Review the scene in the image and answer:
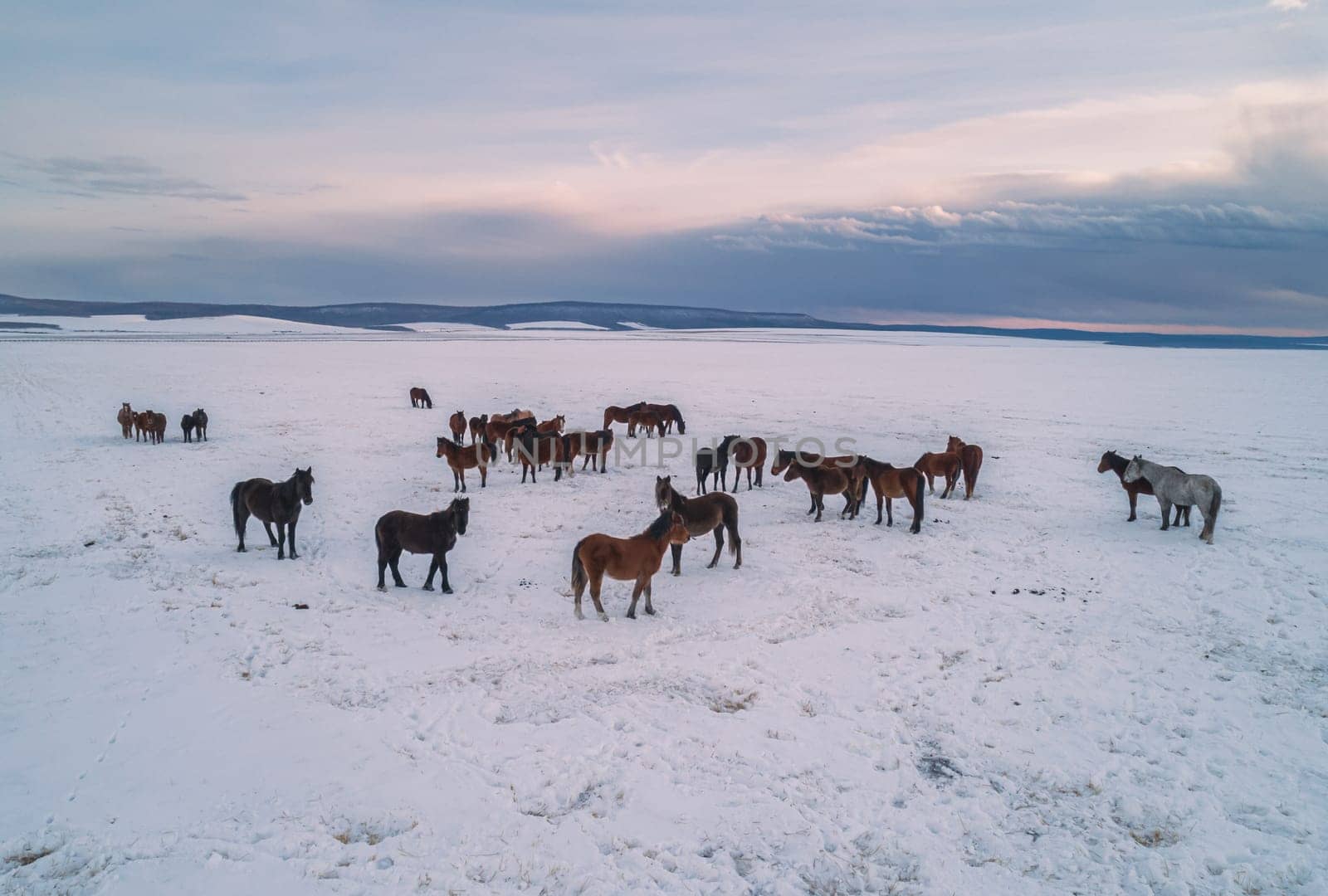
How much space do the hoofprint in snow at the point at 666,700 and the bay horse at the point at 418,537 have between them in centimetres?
42

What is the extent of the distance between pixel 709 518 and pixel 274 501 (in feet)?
21.9

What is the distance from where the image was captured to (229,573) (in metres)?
10.2

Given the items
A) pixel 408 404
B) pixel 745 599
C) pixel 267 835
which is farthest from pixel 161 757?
pixel 408 404

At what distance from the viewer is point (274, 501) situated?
1091 cm

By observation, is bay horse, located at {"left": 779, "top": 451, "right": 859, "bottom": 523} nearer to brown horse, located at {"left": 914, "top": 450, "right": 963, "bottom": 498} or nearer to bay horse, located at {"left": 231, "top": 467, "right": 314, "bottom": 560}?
brown horse, located at {"left": 914, "top": 450, "right": 963, "bottom": 498}

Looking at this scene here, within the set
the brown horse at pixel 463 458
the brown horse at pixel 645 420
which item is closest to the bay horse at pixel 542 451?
the brown horse at pixel 463 458

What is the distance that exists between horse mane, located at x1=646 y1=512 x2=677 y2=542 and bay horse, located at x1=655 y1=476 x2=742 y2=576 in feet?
3.34

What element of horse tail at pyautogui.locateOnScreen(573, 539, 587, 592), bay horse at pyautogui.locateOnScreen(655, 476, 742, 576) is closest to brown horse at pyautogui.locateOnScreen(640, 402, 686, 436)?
bay horse at pyautogui.locateOnScreen(655, 476, 742, 576)

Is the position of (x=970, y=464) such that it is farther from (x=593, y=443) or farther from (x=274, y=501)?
(x=274, y=501)

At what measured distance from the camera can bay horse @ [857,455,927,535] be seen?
1279 centimetres

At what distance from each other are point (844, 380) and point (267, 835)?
41110mm

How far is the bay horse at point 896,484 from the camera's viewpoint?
1279 cm

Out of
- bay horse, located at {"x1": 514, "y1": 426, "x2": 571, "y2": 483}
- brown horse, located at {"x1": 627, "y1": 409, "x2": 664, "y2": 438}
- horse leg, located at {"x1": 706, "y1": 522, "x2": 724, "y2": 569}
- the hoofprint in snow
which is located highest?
brown horse, located at {"x1": 627, "y1": 409, "x2": 664, "y2": 438}

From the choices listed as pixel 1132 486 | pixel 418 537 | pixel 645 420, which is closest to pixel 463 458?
pixel 418 537
